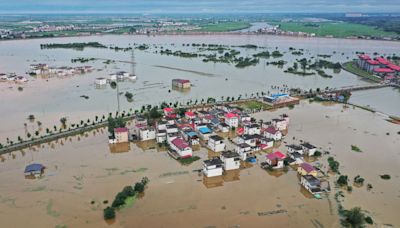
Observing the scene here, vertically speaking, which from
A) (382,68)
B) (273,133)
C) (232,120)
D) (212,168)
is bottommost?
(212,168)

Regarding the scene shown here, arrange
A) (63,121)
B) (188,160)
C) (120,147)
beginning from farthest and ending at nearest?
(63,121) → (120,147) → (188,160)

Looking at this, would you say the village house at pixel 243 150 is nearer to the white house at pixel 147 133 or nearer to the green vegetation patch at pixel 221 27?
the white house at pixel 147 133

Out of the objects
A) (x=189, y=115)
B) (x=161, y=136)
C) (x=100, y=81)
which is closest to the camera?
(x=161, y=136)

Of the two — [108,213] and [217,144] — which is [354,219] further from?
[108,213]

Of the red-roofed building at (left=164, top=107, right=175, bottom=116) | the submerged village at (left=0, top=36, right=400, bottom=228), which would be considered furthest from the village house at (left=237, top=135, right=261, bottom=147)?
the red-roofed building at (left=164, top=107, right=175, bottom=116)

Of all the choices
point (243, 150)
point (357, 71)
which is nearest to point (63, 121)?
point (243, 150)

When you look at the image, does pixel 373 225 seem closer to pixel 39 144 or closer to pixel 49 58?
pixel 39 144

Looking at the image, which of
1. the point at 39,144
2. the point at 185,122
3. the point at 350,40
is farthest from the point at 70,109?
the point at 350,40
